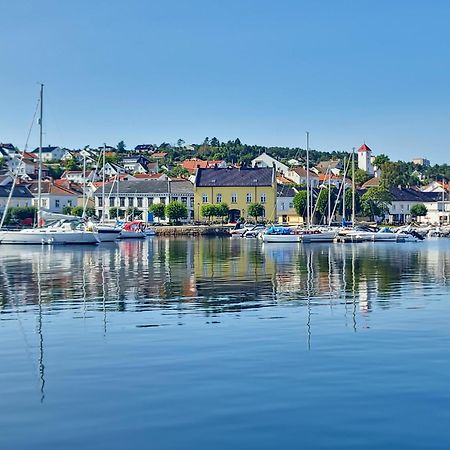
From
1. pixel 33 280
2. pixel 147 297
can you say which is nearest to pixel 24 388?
pixel 147 297

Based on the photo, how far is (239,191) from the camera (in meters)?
108

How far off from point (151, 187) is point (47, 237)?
48.9 metres

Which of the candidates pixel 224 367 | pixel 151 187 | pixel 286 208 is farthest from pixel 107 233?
pixel 224 367

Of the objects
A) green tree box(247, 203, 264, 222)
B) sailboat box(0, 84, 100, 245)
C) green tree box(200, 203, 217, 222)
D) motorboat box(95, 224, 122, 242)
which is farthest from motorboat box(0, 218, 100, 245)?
green tree box(247, 203, 264, 222)

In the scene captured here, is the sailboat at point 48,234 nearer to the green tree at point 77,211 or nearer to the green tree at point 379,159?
the green tree at point 77,211

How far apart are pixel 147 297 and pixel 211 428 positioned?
14.7 m

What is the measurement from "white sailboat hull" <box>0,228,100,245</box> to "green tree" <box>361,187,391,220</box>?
58.8 m

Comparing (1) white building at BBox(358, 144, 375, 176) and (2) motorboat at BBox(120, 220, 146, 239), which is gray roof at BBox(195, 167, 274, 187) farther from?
(1) white building at BBox(358, 144, 375, 176)

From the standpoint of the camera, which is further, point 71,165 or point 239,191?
point 71,165

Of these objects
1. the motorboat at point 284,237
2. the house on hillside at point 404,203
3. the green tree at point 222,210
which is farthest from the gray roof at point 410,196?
the motorboat at point 284,237

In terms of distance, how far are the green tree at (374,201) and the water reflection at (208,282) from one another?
67.9 metres

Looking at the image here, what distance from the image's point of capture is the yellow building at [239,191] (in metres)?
107

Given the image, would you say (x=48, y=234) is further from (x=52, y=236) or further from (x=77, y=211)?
(x=77, y=211)

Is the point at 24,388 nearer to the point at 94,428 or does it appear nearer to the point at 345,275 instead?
the point at 94,428
